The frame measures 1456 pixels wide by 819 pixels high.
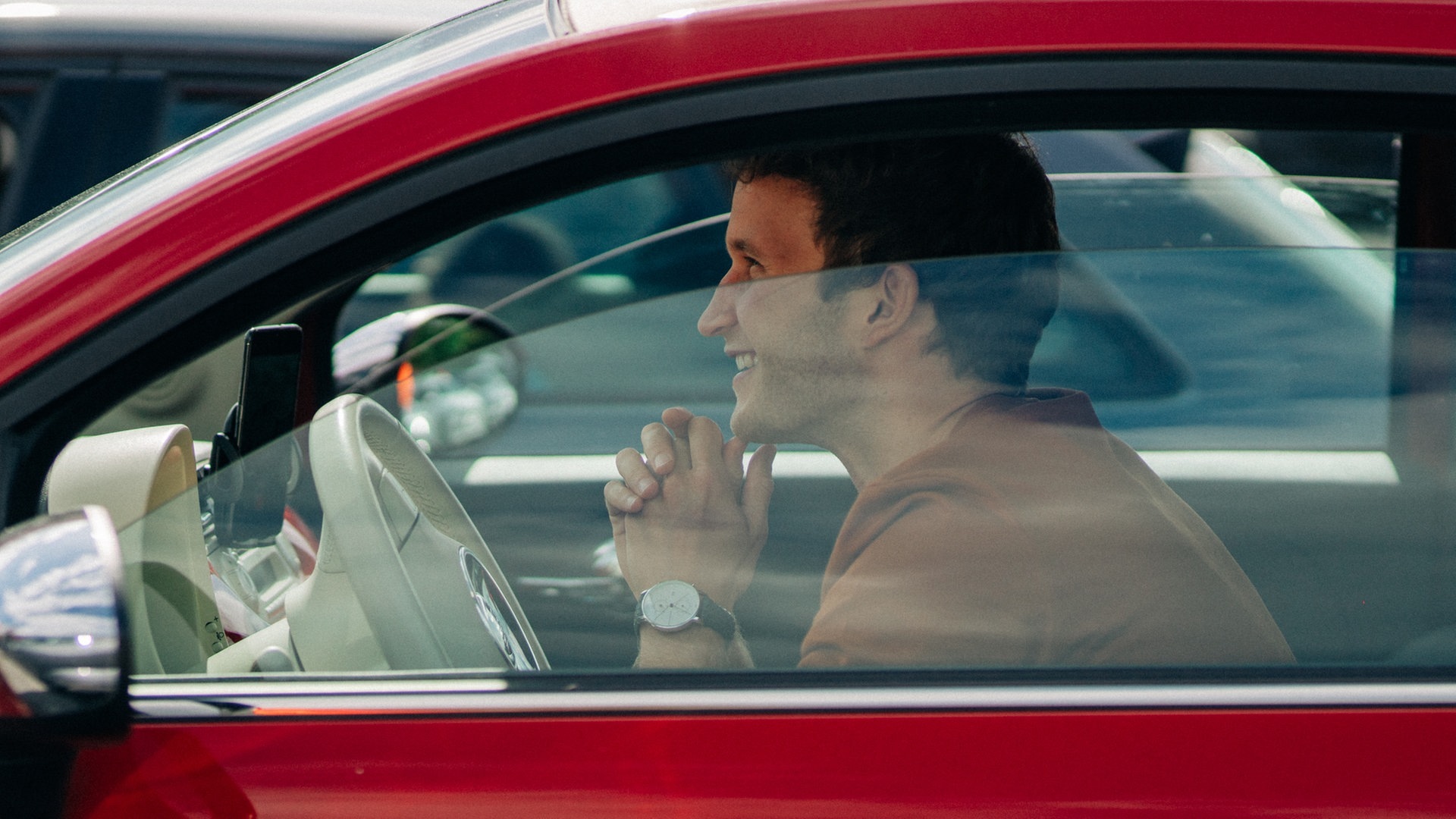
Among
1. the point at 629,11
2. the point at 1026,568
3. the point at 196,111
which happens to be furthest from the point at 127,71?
the point at 1026,568

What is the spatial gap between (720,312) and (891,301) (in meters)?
0.18

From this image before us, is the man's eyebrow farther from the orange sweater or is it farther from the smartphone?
the smartphone

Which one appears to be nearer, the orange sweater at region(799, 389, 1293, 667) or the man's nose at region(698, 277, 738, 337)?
the orange sweater at region(799, 389, 1293, 667)

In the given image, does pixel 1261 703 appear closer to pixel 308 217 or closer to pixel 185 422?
pixel 308 217

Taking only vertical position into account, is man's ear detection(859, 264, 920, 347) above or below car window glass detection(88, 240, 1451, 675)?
above

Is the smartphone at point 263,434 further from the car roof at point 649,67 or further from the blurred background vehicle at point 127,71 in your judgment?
the blurred background vehicle at point 127,71

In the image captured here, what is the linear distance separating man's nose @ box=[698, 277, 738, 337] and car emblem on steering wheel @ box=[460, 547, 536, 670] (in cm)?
33

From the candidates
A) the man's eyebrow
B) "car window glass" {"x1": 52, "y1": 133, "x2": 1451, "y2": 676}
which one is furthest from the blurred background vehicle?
the man's eyebrow

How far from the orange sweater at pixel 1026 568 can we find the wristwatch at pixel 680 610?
0.08 meters

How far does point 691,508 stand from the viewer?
1.38 meters

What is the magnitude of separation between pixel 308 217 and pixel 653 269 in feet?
3.72

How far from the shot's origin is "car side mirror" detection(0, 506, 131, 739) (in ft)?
3.22

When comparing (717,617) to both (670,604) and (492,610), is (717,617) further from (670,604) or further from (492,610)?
(492,610)

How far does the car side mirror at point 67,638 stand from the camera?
0.98m
